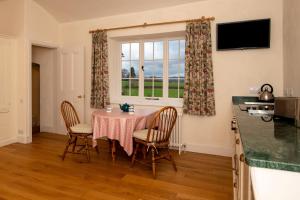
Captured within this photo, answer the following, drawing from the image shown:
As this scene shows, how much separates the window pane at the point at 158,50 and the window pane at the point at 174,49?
18 centimetres

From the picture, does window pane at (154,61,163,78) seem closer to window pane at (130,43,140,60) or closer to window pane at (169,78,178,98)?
window pane at (169,78,178,98)

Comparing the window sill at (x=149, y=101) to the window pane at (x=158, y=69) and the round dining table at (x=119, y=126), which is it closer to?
the window pane at (x=158, y=69)

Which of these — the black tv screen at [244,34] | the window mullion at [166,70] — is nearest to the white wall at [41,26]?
the window mullion at [166,70]

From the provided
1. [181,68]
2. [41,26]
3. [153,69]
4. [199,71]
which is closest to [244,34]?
[199,71]

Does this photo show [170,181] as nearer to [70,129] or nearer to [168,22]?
[70,129]

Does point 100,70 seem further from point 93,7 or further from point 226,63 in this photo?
point 226,63

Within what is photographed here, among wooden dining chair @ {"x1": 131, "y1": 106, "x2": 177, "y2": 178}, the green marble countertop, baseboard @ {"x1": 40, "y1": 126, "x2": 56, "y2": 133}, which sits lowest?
baseboard @ {"x1": 40, "y1": 126, "x2": 56, "y2": 133}

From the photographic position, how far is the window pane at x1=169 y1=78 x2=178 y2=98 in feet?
14.1

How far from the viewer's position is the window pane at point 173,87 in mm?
4297

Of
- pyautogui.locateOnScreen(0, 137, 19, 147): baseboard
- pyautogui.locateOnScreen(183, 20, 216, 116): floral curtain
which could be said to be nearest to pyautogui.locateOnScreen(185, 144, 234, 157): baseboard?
pyautogui.locateOnScreen(183, 20, 216, 116): floral curtain

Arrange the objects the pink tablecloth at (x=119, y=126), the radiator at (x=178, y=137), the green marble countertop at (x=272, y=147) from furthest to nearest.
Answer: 1. the radiator at (x=178, y=137)
2. the pink tablecloth at (x=119, y=126)
3. the green marble countertop at (x=272, y=147)

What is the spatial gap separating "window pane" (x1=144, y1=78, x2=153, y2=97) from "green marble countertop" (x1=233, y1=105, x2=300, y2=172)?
3.28 m

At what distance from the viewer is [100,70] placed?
178 inches

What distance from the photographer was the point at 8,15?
4488 millimetres
